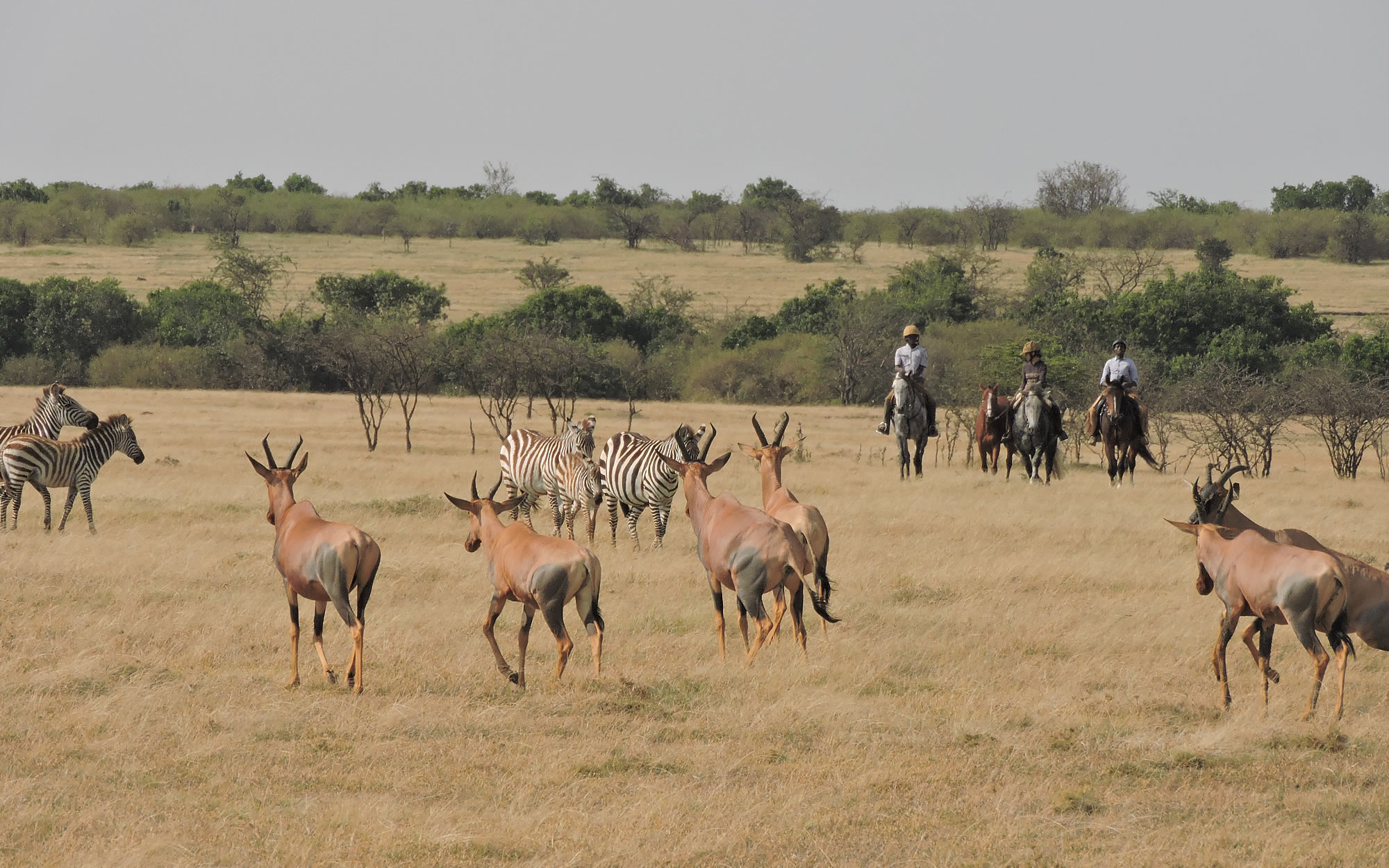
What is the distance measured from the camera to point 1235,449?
2620 centimetres

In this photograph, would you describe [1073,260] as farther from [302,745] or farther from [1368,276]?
[302,745]

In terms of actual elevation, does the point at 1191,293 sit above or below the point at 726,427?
above

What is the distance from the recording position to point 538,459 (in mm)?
17766

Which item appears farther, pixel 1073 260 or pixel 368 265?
pixel 368 265

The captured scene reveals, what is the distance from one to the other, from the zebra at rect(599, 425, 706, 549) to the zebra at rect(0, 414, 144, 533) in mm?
6193

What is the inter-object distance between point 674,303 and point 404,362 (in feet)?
103

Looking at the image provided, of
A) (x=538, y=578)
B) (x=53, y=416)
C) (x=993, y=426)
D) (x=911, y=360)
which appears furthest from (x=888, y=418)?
(x=538, y=578)

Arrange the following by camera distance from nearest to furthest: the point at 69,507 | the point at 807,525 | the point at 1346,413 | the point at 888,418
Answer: the point at 807,525 → the point at 69,507 → the point at 888,418 → the point at 1346,413

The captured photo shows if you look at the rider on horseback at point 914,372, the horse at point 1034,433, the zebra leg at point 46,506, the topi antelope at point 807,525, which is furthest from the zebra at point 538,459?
the horse at point 1034,433

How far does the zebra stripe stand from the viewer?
16297 millimetres

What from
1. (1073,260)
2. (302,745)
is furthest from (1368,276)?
(302,745)

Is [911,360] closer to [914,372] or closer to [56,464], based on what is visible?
[914,372]

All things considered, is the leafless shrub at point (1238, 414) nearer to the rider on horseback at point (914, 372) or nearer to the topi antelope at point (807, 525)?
the rider on horseback at point (914, 372)

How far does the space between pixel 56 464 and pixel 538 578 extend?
10227mm
